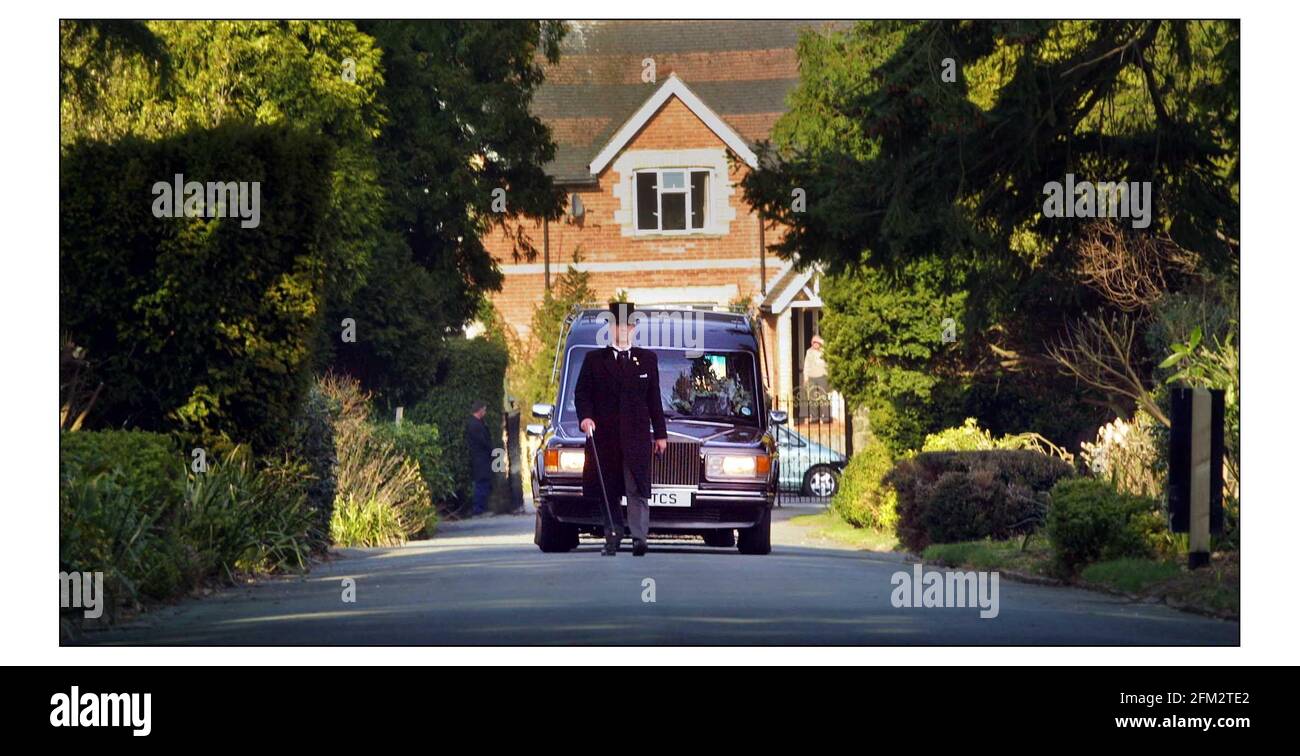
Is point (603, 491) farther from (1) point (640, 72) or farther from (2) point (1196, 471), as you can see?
(2) point (1196, 471)

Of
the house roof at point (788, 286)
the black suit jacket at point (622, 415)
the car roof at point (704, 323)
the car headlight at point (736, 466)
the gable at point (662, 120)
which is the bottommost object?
the car headlight at point (736, 466)

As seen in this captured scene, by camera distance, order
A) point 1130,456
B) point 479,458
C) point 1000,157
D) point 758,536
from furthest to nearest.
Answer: point 479,458
point 1130,456
point 1000,157
point 758,536

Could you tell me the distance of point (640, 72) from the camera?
16172 millimetres

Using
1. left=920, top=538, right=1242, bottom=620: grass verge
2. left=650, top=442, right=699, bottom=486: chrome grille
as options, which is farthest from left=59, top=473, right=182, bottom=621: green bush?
left=920, top=538, right=1242, bottom=620: grass verge

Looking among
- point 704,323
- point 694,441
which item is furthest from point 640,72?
point 694,441

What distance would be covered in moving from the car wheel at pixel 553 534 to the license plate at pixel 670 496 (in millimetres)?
838

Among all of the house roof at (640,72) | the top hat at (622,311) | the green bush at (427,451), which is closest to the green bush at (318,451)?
the green bush at (427,451)

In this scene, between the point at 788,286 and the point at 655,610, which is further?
the point at 788,286

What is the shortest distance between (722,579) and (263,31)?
569 cm

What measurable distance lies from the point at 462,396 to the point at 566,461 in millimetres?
1899

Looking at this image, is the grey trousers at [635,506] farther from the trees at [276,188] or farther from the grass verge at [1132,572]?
the grass verge at [1132,572]

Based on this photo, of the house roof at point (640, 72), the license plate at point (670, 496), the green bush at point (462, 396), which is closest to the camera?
the house roof at point (640, 72)

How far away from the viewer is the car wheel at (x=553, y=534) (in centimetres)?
1670

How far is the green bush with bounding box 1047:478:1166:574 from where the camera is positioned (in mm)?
16906
